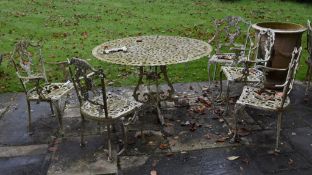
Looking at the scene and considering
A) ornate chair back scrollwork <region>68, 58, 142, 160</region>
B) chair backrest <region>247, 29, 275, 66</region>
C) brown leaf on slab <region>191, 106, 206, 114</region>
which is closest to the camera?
ornate chair back scrollwork <region>68, 58, 142, 160</region>

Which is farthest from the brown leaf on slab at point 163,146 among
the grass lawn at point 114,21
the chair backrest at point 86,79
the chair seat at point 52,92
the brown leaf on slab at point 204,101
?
the grass lawn at point 114,21

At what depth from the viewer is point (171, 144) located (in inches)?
182

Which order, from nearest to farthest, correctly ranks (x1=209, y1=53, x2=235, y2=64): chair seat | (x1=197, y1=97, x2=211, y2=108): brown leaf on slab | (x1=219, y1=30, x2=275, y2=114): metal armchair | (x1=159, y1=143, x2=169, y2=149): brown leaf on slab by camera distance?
(x1=159, y1=143, x2=169, y2=149): brown leaf on slab → (x1=219, y1=30, x2=275, y2=114): metal armchair → (x1=197, y1=97, x2=211, y2=108): brown leaf on slab → (x1=209, y1=53, x2=235, y2=64): chair seat

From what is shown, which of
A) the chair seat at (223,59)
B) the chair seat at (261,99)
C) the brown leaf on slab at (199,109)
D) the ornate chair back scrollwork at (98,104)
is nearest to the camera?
the ornate chair back scrollwork at (98,104)

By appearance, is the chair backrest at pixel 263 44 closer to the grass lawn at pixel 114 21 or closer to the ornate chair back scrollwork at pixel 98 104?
the grass lawn at pixel 114 21

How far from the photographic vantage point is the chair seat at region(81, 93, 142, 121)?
426cm

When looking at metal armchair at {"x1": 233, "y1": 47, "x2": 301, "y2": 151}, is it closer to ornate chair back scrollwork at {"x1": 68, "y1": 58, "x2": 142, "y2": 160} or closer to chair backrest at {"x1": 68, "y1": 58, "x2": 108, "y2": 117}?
ornate chair back scrollwork at {"x1": 68, "y1": 58, "x2": 142, "y2": 160}

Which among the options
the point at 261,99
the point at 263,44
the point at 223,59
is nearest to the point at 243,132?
the point at 261,99

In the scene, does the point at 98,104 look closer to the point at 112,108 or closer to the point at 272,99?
the point at 112,108

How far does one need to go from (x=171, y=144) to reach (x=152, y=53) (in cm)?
123

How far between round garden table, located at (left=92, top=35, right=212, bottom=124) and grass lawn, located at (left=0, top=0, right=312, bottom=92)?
1296 millimetres

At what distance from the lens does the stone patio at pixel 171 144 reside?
4.18m

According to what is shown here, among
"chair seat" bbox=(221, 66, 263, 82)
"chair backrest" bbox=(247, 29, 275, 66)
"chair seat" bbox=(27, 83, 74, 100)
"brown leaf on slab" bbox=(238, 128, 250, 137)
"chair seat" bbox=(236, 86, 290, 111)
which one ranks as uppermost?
"chair backrest" bbox=(247, 29, 275, 66)

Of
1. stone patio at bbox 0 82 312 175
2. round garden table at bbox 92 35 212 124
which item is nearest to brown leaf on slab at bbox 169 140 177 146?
stone patio at bbox 0 82 312 175
